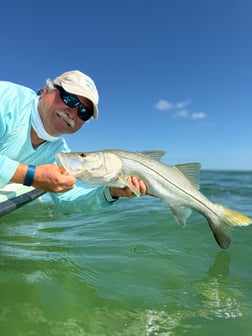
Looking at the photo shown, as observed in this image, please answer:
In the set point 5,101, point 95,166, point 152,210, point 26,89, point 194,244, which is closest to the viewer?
point 95,166

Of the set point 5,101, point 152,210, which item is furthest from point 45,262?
point 152,210

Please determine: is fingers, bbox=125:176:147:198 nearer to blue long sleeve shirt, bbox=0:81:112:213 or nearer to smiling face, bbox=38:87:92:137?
blue long sleeve shirt, bbox=0:81:112:213

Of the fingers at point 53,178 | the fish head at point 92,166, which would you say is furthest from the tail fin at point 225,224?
the fingers at point 53,178

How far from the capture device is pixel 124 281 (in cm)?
359

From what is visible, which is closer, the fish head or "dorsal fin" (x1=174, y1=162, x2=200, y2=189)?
the fish head

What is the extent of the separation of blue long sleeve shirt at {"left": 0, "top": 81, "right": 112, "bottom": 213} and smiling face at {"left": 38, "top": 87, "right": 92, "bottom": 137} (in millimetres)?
162

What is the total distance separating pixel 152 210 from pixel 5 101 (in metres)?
4.62

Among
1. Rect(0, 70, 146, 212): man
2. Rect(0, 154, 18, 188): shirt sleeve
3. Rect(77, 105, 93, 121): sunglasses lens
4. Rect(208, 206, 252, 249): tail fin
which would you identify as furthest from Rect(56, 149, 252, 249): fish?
Rect(77, 105, 93, 121): sunglasses lens

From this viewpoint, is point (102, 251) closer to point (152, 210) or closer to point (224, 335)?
point (224, 335)

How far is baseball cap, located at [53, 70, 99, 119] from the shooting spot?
3734 mm

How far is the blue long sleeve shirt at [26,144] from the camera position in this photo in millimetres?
3904

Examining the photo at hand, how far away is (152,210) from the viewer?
7.79 meters

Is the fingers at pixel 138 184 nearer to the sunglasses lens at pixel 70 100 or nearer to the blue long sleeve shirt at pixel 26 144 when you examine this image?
the blue long sleeve shirt at pixel 26 144

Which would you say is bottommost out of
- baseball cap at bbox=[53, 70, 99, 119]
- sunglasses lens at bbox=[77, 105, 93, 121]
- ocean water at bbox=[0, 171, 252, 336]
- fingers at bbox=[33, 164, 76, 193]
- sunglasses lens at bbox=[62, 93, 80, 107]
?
ocean water at bbox=[0, 171, 252, 336]
